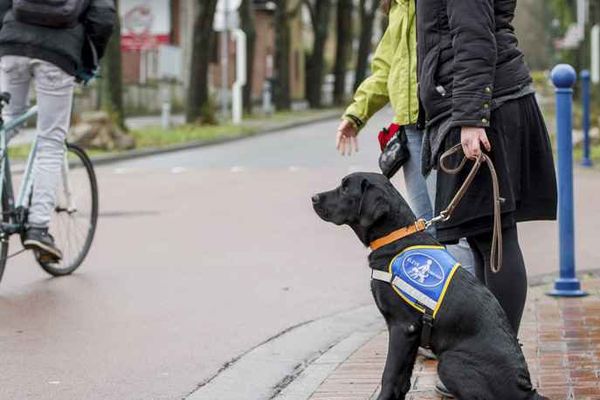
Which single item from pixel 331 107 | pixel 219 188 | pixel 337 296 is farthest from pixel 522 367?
pixel 331 107

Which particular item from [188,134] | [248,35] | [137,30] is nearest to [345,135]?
[188,134]

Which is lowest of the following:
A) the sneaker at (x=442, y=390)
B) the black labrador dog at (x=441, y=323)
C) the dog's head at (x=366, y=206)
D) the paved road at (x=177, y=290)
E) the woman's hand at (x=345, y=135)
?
the paved road at (x=177, y=290)

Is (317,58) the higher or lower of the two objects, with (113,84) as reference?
lower

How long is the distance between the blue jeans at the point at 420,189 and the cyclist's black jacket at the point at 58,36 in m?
2.66

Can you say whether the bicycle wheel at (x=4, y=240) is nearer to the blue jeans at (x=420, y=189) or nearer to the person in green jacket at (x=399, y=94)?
the person in green jacket at (x=399, y=94)

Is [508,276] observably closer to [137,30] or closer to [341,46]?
[137,30]

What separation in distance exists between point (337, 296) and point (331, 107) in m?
46.5

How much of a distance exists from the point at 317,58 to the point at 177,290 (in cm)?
4504

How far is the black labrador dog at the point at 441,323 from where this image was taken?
14.2 feet

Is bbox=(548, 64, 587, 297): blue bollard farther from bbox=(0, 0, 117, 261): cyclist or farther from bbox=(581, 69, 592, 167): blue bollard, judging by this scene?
bbox=(581, 69, 592, 167): blue bollard

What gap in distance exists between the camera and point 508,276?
493 cm

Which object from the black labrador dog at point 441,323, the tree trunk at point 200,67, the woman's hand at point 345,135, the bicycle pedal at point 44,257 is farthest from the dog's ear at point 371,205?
the tree trunk at point 200,67

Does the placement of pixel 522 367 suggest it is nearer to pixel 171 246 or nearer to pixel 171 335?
pixel 171 335

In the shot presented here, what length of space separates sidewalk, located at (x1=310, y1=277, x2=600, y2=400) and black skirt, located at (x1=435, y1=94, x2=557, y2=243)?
0.63 meters
